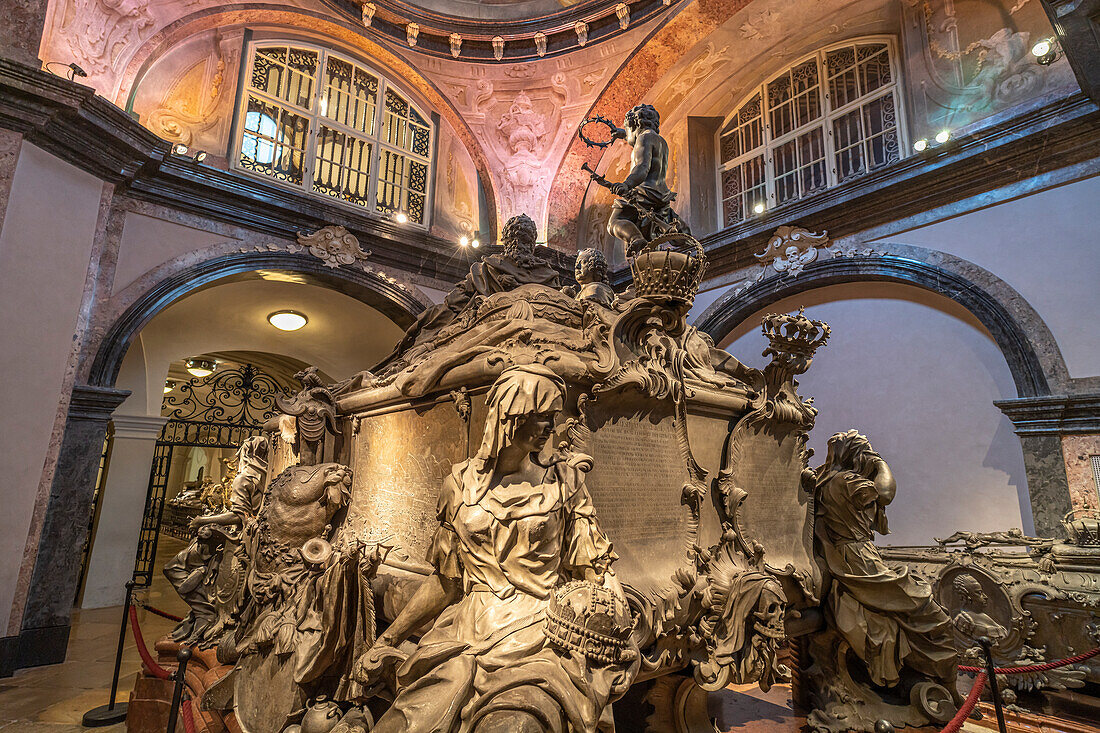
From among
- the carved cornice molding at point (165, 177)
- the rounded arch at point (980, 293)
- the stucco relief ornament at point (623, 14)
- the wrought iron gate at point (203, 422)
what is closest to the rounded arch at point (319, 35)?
the carved cornice molding at point (165, 177)

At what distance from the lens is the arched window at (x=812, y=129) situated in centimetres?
702

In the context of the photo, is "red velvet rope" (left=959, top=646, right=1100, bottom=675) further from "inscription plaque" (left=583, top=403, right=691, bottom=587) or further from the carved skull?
"inscription plaque" (left=583, top=403, right=691, bottom=587)

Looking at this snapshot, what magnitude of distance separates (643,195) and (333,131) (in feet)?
19.5

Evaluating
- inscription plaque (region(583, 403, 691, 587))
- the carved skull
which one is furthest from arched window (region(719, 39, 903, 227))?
the carved skull

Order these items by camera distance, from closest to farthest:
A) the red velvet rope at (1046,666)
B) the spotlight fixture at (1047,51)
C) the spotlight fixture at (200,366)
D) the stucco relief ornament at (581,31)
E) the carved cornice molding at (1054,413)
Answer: the red velvet rope at (1046,666) → the spotlight fixture at (1047,51) → the carved cornice molding at (1054,413) → the stucco relief ornament at (581,31) → the spotlight fixture at (200,366)

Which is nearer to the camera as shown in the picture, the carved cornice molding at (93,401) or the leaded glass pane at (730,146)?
the carved cornice molding at (93,401)

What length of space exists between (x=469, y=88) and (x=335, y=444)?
23.0ft

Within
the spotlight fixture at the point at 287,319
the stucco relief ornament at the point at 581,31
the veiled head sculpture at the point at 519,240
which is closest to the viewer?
the veiled head sculpture at the point at 519,240

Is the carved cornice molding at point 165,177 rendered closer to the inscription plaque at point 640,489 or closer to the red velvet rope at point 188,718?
the red velvet rope at point 188,718

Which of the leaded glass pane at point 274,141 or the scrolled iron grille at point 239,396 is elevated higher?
the leaded glass pane at point 274,141

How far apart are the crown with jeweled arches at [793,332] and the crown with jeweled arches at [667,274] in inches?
29.3

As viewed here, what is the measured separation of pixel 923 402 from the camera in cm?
604

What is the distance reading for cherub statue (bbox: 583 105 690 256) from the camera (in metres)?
3.67

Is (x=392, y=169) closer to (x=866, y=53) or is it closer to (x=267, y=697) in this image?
(x=866, y=53)
